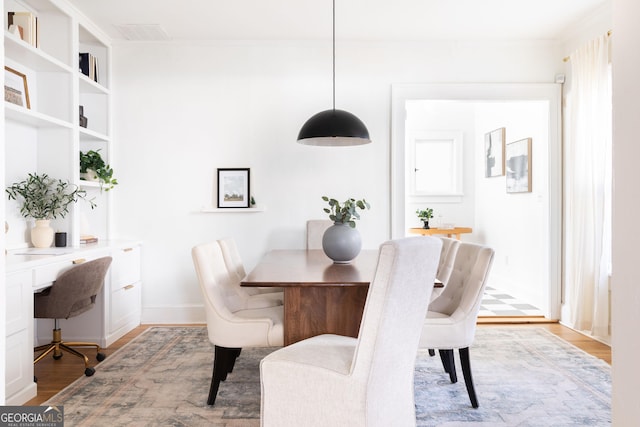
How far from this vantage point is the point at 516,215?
5.47 m

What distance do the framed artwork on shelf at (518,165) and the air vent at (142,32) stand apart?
155 inches

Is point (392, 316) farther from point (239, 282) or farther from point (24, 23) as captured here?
point (24, 23)

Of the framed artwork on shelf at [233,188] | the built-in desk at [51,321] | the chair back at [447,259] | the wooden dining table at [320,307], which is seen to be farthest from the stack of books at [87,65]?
the chair back at [447,259]

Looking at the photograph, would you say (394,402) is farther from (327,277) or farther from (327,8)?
(327,8)

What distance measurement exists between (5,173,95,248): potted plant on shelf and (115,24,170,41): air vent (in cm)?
151

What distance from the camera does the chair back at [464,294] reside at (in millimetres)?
2404

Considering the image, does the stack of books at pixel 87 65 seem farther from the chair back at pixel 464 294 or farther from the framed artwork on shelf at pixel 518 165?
the framed artwork on shelf at pixel 518 165

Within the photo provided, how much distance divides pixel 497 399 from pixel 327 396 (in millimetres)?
1360

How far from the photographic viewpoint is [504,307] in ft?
16.3

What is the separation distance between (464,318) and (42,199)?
312 centimetres

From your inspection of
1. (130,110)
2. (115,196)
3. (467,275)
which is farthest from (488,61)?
(115,196)

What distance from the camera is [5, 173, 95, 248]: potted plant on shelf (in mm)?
3416

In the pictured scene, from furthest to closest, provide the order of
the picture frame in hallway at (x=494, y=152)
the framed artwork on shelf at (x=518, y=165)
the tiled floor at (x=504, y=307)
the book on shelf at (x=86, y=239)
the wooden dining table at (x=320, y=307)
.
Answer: the picture frame in hallway at (x=494, y=152), the framed artwork on shelf at (x=518, y=165), the tiled floor at (x=504, y=307), the book on shelf at (x=86, y=239), the wooden dining table at (x=320, y=307)

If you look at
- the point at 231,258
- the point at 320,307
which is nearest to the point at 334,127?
the point at 231,258
